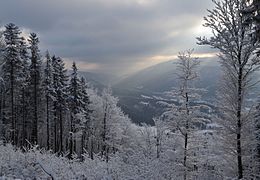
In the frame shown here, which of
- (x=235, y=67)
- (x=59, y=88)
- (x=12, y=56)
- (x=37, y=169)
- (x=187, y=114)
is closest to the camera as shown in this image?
(x=37, y=169)

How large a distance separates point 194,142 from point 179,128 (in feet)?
5.34

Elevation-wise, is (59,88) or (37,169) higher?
(59,88)

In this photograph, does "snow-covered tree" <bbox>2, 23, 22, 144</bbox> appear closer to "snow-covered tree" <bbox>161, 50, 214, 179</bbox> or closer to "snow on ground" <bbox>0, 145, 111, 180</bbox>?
"snow-covered tree" <bbox>161, 50, 214, 179</bbox>

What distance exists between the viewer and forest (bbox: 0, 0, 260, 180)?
13547mm

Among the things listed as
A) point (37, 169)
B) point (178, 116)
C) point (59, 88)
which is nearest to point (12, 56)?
point (59, 88)

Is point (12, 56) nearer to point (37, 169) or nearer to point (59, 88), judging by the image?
point (59, 88)

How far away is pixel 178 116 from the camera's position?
25672mm

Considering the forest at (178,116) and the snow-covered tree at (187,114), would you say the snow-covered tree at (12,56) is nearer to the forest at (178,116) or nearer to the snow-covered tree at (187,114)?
the forest at (178,116)

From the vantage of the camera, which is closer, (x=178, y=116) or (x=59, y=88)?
(x=178, y=116)

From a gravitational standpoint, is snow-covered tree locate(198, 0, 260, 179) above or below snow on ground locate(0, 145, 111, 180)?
above

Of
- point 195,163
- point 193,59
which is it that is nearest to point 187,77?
point 193,59

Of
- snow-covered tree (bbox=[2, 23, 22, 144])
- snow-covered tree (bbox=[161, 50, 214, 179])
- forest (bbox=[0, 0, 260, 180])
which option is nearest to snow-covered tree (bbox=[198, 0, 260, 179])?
forest (bbox=[0, 0, 260, 180])

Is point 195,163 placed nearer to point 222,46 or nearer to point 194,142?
point 194,142

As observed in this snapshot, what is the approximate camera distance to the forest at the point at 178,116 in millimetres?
13547
